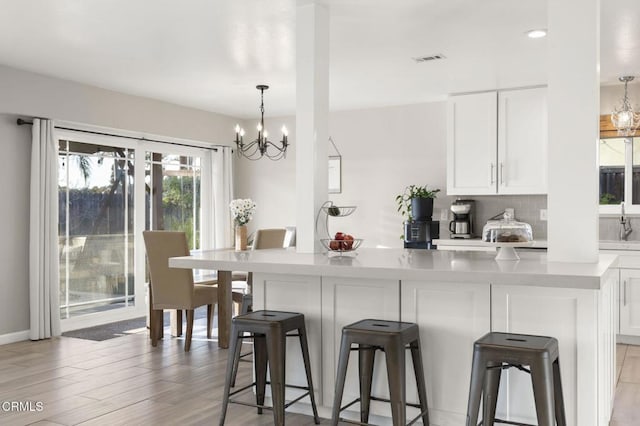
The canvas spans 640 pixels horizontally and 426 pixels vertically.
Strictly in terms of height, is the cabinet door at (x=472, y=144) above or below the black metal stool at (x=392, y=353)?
above

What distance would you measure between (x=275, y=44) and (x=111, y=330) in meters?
3.27

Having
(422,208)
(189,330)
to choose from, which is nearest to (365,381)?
(189,330)

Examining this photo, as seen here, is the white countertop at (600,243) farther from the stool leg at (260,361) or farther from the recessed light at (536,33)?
the stool leg at (260,361)

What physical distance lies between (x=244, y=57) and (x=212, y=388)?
2.57 m

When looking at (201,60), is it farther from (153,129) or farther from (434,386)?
(434,386)

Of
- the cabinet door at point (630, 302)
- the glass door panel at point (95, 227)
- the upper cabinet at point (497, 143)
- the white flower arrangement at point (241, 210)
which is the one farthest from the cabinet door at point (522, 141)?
the glass door panel at point (95, 227)

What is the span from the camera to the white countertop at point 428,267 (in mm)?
2533

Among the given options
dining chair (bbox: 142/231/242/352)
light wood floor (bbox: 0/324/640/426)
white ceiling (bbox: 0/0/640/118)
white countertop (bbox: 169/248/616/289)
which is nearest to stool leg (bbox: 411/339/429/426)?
white countertop (bbox: 169/248/616/289)

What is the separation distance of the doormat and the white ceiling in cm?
240

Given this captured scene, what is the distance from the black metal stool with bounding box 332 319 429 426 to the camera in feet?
8.95

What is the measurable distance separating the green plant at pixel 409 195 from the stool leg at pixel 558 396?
3.93 meters

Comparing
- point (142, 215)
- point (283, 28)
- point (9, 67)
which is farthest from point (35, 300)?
point (283, 28)

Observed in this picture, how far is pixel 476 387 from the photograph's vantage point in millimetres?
2488

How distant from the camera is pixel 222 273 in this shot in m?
5.21
